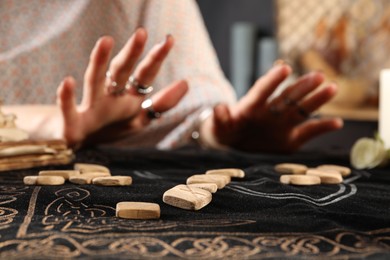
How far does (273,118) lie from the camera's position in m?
1.15

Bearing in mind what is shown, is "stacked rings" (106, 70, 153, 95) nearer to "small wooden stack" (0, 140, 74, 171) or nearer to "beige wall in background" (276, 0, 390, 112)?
"small wooden stack" (0, 140, 74, 171)

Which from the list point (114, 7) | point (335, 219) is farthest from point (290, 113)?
point (335, 219)

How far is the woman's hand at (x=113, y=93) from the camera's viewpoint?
0.92 metres

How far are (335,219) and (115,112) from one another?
0.60 metres

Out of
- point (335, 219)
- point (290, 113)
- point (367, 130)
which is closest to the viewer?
point (335, 219)

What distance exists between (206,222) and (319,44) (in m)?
3.12

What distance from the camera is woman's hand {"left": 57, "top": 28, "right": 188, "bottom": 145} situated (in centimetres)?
92

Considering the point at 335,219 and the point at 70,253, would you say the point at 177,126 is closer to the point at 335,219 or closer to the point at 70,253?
the point at 335,219

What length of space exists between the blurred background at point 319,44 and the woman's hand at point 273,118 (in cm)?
184

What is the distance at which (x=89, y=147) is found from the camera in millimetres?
1132

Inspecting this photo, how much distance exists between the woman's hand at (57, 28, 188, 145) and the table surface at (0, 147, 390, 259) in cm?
22

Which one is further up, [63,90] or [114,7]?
[114,7]

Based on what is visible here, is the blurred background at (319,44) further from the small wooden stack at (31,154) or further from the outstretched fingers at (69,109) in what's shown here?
the small wooden stack at (31,154)

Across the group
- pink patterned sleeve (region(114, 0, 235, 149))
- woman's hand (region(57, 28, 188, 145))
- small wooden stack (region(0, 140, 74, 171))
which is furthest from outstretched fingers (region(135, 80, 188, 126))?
pink patterned sleeve (region(114, 0, 235, 149))
